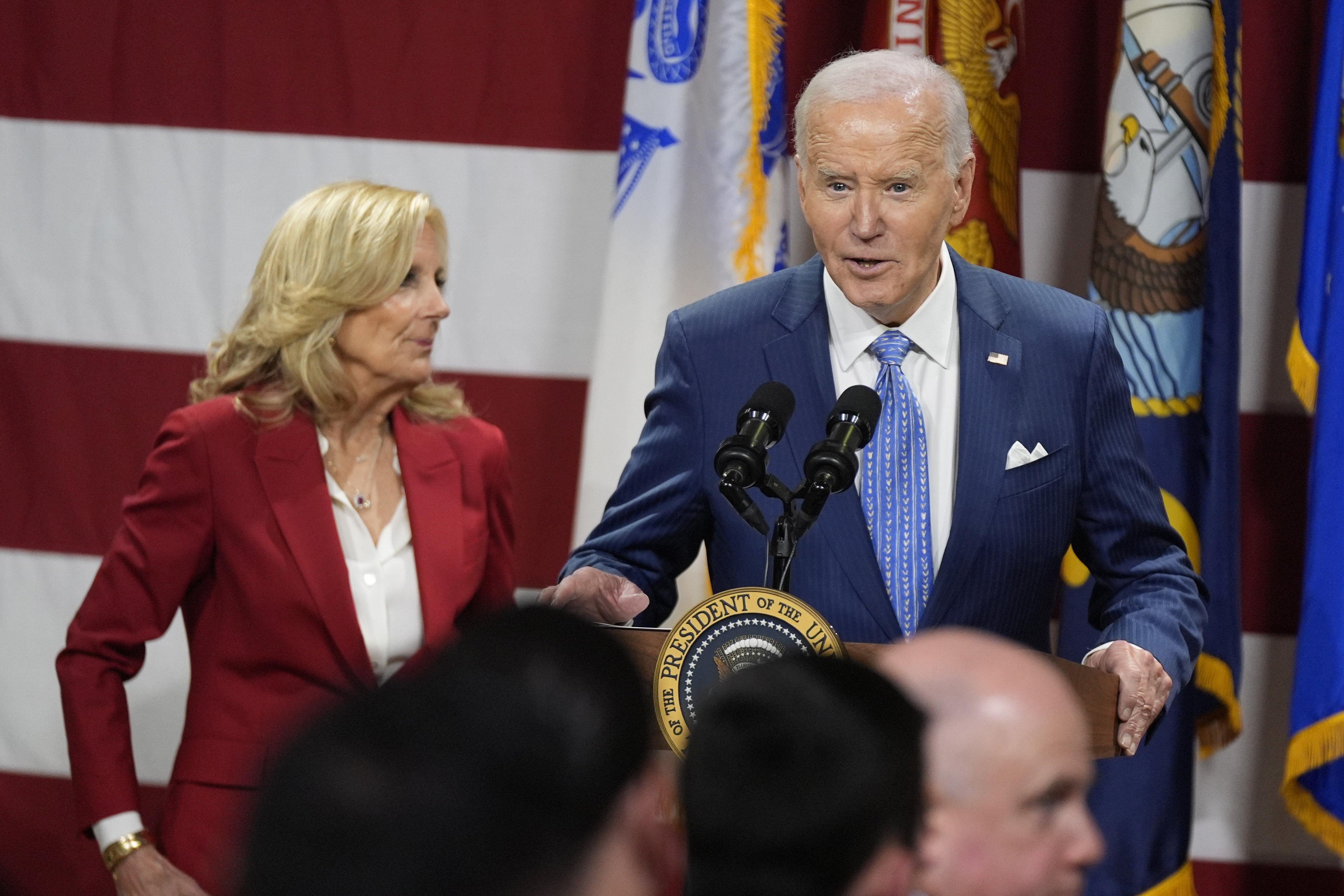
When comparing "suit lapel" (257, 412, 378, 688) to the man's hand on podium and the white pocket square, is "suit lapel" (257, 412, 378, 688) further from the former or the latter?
the white pocket square

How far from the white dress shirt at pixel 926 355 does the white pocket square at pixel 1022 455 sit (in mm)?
79

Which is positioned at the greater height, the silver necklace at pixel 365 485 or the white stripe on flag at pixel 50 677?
the silver necklace at pixel 365 485

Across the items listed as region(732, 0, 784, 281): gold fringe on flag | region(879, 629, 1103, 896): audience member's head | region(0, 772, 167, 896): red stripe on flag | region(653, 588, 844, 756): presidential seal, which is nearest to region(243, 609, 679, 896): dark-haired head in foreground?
region(879, 629, 1103, 896): audience member's head

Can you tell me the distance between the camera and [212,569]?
2.26m

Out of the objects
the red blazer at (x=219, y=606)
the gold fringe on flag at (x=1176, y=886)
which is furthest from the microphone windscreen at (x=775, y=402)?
the gold fringe on flag at (x=1176, y=886)

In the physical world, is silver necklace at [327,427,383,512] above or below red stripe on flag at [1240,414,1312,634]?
above

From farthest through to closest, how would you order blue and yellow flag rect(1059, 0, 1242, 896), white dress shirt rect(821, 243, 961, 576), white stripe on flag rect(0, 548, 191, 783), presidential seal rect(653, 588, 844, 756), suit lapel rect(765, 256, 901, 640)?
white stripe on flag rect(0, 548, 191, 783) < blue and yellow flag rect(1059, 0, 1242, 896) < white dress shirt rect(821, 243, 961, 576) < suit lapel rect(765, 256, 901, 640) < presidential seal rect(653, 588, 844, 756)

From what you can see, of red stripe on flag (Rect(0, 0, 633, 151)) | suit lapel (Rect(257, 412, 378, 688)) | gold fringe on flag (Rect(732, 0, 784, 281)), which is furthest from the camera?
red stripe on flag (Rect(0, 0, 633, 151))

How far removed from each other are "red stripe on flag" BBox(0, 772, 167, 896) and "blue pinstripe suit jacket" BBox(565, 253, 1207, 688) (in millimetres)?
1967

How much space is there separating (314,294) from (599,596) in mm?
901

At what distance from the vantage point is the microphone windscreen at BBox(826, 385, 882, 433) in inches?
56.3

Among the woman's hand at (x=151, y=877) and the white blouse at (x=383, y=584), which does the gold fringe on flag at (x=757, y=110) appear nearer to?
the white blouse at (x=383, y=584)

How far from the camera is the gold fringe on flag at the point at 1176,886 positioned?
264cm

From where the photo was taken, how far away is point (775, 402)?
4.84 feet
